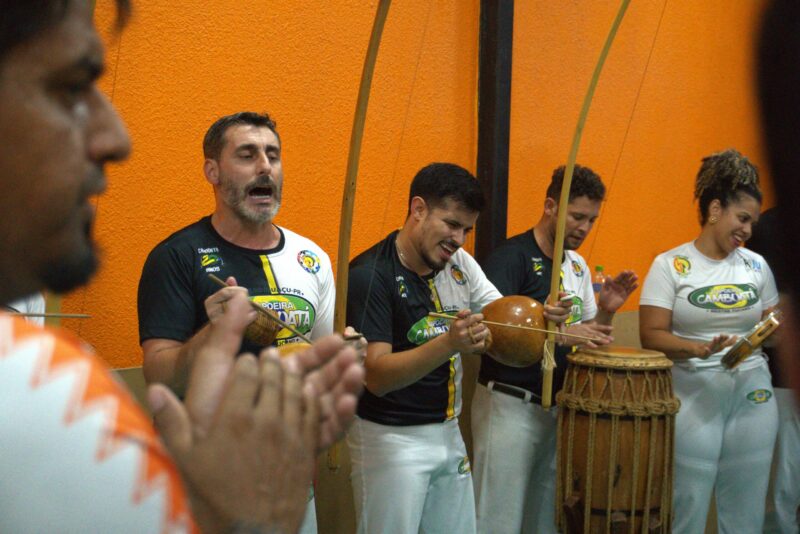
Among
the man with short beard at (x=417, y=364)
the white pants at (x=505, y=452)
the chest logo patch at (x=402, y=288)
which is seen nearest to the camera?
the man with short beard at (x=417, y=364)

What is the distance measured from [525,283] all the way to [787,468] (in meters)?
1.77

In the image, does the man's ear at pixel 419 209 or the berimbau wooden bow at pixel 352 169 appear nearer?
the berimbau wooden bow at pixel 352 169

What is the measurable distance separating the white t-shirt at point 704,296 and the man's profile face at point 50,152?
122 inches

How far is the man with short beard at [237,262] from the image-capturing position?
221 centimetres

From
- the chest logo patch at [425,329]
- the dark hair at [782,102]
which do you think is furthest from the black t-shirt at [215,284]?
the dark hair at [782,102]

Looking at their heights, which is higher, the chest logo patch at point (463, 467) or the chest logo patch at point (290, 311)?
the chest logo patch at point (290, 311)

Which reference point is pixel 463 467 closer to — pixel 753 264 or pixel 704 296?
pixel 704 296

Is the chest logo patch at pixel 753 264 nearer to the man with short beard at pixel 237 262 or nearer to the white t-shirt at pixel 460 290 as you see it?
the white t-shirt at pixel 460 290

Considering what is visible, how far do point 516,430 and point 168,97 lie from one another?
182 centimetres

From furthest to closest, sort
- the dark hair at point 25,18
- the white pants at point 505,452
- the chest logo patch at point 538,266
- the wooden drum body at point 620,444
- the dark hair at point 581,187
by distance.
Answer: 1. the dark hair at point 581,187
2. the chest logo patch at point 538,266
3. the white pants at point 505,452
4. the wooden drum body at point 620,444
5. the dark hair at point 25,18

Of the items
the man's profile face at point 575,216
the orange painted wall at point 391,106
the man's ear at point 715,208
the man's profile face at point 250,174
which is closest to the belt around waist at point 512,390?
the man's profile face at point 575,216

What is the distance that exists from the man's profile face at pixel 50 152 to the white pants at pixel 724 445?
125 inches

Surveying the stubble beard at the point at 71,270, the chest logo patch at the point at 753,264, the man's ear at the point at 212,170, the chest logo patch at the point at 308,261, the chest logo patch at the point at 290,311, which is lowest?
the chest logo patch at the point at 290,311

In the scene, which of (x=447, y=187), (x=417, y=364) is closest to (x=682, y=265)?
(x=447, y=187)
